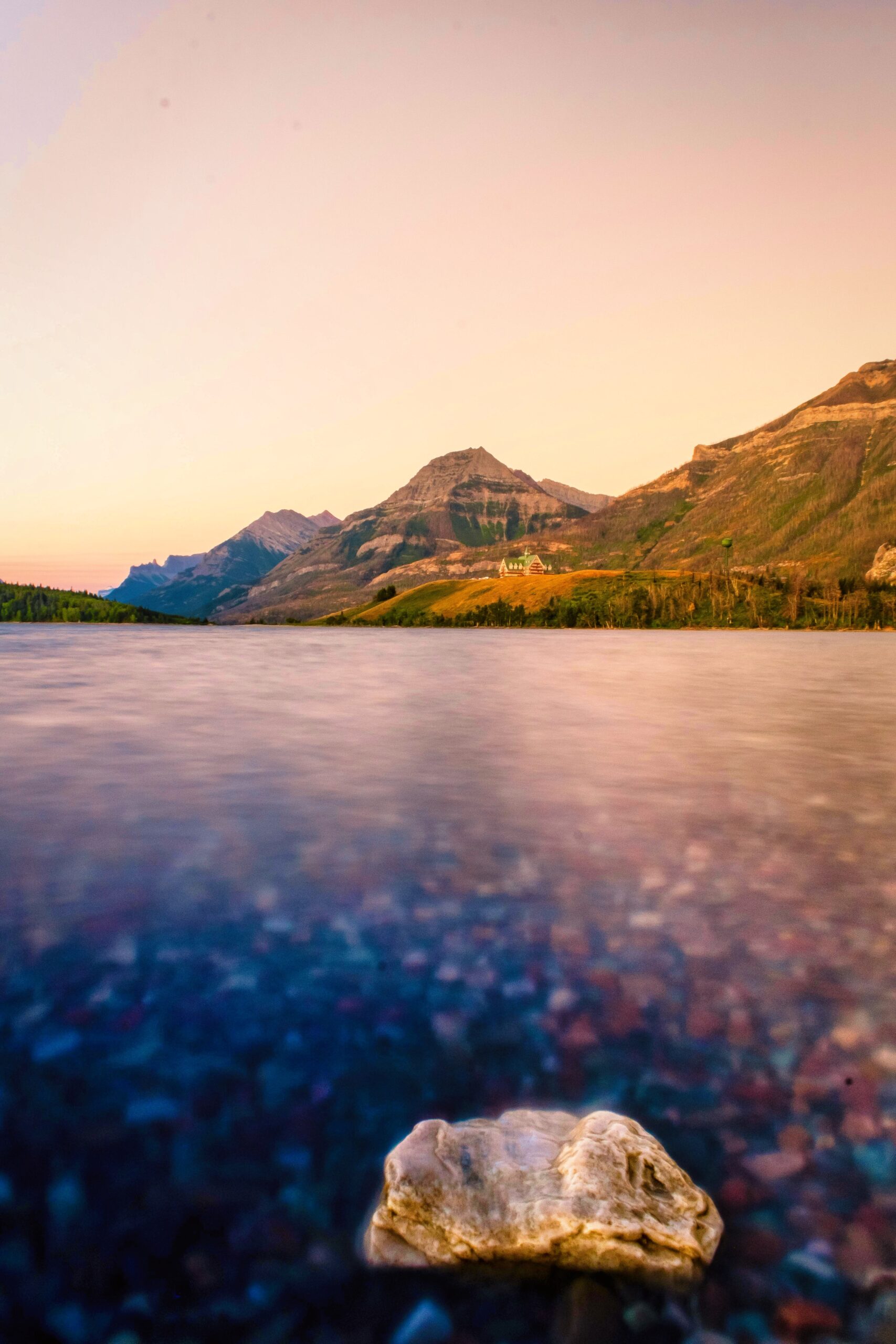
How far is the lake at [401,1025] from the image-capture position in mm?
4617

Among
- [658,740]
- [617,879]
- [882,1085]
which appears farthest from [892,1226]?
[658,740]

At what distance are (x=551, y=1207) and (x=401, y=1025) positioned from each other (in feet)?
8.83

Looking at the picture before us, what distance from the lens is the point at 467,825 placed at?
15.2 metres

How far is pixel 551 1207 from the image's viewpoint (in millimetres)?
4910

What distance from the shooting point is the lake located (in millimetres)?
4617

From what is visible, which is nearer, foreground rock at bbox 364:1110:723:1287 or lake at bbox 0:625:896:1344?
lake at bbox 0:625:896:1344

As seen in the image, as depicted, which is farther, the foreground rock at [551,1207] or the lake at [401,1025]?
the foreground rock at [551,1207]

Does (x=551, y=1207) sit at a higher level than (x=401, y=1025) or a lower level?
higher

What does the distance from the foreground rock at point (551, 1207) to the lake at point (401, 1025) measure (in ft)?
0.69

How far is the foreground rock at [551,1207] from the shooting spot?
4.75 m

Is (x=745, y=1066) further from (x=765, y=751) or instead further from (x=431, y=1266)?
(x=765, y=751)

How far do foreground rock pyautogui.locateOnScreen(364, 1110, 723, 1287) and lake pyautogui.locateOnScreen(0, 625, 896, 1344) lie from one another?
0.21 m

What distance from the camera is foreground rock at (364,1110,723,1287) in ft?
15.6

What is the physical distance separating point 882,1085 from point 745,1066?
1117mm
